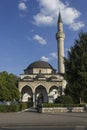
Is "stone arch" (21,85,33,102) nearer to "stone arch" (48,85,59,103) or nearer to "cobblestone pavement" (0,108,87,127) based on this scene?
"stone arch" (48,85,59,103)

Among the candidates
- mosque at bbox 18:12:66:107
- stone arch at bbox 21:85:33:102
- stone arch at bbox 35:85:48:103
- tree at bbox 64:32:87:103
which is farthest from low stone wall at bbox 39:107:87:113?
stone arch at bbox 21:85:33:102

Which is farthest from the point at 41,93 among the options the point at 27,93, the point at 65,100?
the point at 65,100

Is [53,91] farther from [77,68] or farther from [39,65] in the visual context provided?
[77,68]

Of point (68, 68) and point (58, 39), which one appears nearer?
point (68, 68)

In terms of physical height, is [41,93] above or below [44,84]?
below

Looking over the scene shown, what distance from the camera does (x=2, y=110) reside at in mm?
37312

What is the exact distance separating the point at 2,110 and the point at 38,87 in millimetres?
53999

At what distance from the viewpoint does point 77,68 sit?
38.0 metres

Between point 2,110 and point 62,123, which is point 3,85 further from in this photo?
point 62,123

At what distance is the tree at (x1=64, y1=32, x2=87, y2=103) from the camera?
3781 cm

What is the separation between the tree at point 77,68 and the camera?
124 feet

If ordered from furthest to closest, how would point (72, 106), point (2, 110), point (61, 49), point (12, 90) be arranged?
1. point (61, 49)
2. point (12, 90)
3. point (2, 110)
4. point (72, 106)

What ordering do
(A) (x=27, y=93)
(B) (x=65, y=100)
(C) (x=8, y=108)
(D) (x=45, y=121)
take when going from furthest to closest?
(A) (x=27, y=93) < (C) (x=8, y=108) < (B) (x=65, y=100) < (D) (x=45, y=121)

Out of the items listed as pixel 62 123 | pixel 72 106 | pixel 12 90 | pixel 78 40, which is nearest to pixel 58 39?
pixel 12 90
